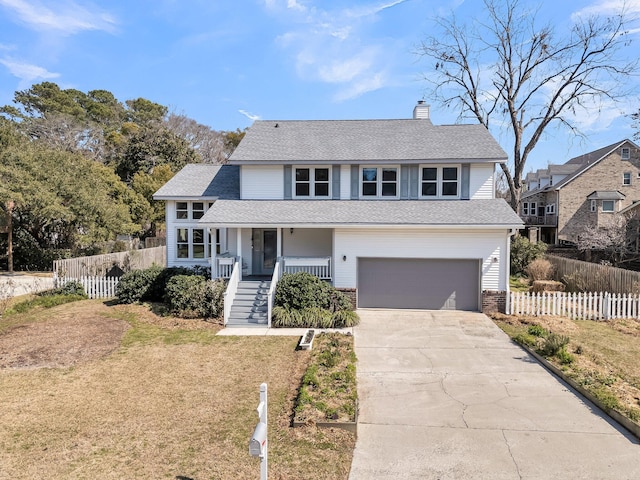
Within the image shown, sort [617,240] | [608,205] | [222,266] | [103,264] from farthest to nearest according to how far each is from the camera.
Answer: [608,205]
[617,240]
[103,264]
[222,266]

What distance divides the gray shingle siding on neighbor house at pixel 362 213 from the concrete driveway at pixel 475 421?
5.05 meters

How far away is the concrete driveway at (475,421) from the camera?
5250 millimetres

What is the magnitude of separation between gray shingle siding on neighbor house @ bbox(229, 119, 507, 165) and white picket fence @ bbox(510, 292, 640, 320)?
562 centimetres

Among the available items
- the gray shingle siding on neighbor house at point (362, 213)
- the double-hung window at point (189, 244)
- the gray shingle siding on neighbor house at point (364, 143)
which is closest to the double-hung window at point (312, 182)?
the gray shingle siding on neighbor house at point (362, 213)

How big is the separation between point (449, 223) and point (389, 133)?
6604 millimetres

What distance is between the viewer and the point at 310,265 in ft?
47.3

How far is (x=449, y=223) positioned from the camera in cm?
1398

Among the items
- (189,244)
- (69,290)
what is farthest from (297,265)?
(69,290)

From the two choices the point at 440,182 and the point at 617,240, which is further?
the point at 617,240

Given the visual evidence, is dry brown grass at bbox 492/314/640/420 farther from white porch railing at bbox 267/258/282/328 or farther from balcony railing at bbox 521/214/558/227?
balcony railing at bbox 521/214/558/227

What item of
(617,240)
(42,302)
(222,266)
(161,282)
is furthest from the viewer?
(617,240)

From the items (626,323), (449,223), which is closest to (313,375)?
(449,223)

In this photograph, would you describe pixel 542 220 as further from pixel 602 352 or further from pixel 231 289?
pixel 231 289

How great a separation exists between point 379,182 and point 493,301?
6521 mm
